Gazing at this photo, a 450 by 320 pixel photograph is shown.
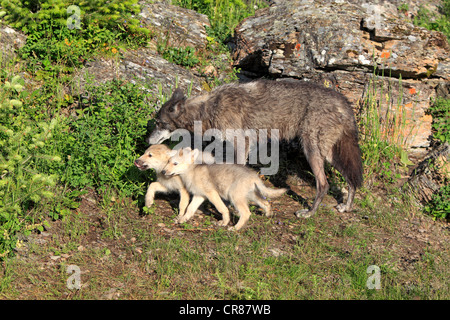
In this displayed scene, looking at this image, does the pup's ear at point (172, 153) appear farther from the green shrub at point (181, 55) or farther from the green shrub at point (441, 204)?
the green shrub at point (441, 204)

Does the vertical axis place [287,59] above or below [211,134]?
above

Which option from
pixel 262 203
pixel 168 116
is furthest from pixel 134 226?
pixel 168 116

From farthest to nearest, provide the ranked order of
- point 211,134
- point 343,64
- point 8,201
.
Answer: point 343,64 → point 211,134 → point 8,201

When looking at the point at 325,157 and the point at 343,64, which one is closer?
the point at 325,157

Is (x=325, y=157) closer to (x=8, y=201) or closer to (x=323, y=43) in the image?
(x=323, y=43)

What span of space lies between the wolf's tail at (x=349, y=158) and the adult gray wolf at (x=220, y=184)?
105 centimetres

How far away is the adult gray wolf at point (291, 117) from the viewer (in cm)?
613

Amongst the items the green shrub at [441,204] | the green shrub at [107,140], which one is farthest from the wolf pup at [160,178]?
the green shrub at [441,204]

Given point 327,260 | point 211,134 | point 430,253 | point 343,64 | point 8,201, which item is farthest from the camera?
point 343,64

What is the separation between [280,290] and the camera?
4266mm

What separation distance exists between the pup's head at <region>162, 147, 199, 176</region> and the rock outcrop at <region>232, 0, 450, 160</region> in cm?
252

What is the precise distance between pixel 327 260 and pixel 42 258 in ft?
9.59

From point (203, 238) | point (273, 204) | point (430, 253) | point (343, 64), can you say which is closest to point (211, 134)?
point (273, 204)

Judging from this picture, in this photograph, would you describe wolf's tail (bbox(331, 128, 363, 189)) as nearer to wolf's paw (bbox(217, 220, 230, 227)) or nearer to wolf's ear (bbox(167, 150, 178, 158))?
wolf's paw (bbox(217, 220, 230, 227))
